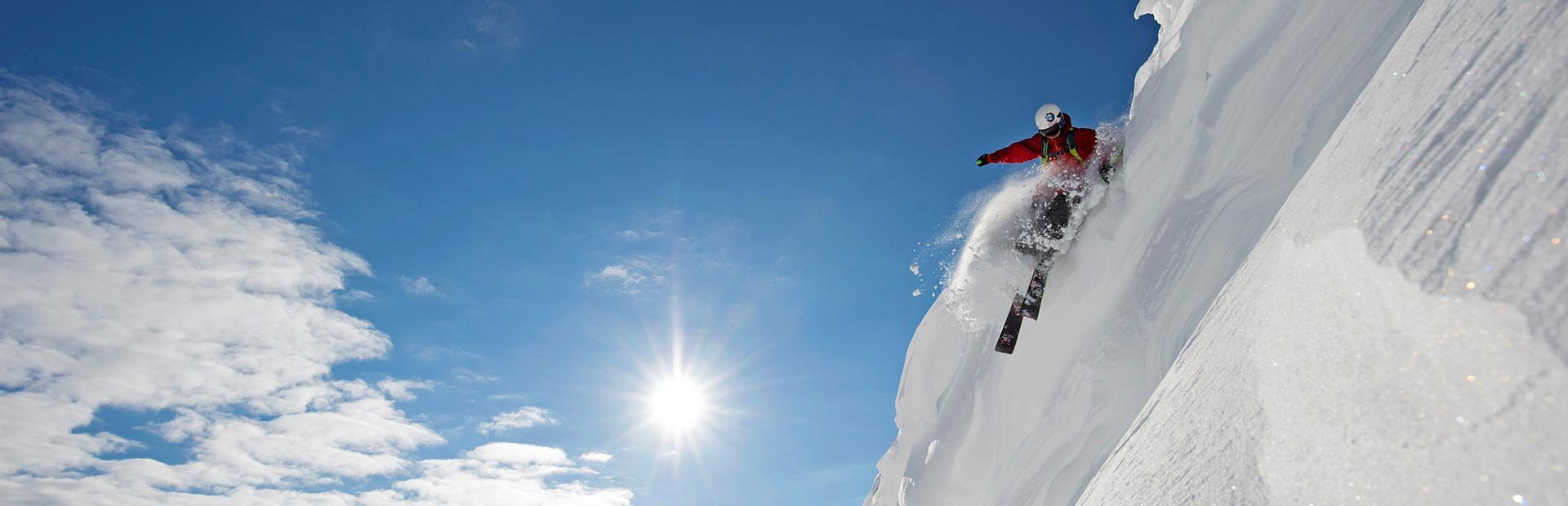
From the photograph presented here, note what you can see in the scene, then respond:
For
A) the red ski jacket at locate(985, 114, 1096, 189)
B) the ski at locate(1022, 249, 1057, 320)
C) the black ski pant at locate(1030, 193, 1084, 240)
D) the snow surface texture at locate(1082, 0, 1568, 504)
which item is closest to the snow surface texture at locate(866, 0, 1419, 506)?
the ski at locate(1022, 249, 1057, 320)

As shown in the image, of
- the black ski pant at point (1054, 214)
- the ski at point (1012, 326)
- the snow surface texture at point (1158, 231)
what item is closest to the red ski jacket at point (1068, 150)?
the black ski pant at point (1054, 214)

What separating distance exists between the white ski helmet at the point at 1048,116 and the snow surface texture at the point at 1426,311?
7.08m

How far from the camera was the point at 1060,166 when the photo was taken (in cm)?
863

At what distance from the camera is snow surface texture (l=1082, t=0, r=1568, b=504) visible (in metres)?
0.95

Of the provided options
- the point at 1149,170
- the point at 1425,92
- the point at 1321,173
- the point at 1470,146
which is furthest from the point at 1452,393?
the point at 1149,170

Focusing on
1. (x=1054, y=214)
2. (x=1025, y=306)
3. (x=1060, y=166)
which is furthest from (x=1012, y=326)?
(x=1060, y=166)

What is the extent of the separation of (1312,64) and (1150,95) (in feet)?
5.83

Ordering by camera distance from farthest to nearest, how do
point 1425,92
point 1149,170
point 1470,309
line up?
point 1149,170
point 1425,92
point 1470,309

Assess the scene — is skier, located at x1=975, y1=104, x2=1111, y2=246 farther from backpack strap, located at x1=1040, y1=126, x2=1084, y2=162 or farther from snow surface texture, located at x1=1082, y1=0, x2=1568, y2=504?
snow surface texture, located at x1=1082, y1=0, x2=1568, y2=504

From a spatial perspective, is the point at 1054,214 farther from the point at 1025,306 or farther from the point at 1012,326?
the point at 1012,326

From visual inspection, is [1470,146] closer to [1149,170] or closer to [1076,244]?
[1149,170]

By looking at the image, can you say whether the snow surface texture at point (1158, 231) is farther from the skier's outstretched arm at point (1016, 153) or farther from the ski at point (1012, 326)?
the skier's outstretched arm at point (1016, 153)

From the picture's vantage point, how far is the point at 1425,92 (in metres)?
1.61

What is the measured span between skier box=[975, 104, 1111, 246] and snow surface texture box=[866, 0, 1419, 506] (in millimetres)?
372
